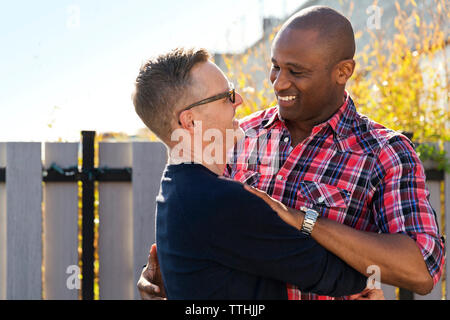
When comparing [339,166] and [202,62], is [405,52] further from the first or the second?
[202,62]

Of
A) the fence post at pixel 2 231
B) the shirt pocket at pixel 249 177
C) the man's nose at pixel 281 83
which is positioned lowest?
the fence post at pixel 2 231

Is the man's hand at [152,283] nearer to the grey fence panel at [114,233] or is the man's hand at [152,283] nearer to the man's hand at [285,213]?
the man's hand at [285,213]

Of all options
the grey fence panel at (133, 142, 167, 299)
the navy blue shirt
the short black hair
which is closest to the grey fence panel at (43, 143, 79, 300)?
the grey fence panel at (133, 142, 167, 299)

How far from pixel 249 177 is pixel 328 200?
36 cm

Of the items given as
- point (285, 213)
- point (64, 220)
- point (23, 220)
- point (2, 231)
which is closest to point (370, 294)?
point (285, 213)

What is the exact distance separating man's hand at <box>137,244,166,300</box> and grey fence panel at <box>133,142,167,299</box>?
157cm

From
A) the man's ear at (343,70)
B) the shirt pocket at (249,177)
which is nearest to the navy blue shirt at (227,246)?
the shirt pocket at (249,177)

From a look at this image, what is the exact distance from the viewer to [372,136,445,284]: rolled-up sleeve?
178 centimetres

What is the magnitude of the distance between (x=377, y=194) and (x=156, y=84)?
906 mm

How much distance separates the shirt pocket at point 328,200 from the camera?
6.28 feet

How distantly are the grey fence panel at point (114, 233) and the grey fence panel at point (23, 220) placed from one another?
422mm

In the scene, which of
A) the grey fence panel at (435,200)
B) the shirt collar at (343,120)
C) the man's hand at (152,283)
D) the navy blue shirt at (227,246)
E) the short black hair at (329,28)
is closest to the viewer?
the navy blue shirt at (227,246)
